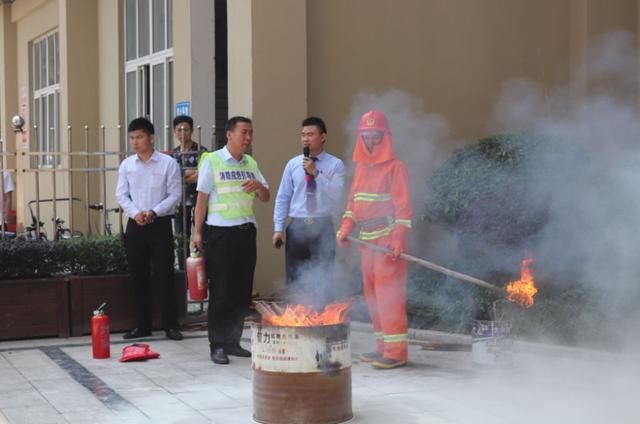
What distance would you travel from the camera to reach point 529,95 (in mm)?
12281

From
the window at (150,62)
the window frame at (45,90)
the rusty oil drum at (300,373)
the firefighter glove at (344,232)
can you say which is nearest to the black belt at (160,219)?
the firefighter glove at (344,232)

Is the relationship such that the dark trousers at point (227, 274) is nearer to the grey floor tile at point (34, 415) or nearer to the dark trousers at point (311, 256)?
the dark trousers at point (311, 256)

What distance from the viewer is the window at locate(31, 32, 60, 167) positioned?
2005 centimetres

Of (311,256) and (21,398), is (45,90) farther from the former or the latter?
(21,398)

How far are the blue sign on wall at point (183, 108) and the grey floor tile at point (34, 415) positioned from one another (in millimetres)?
6573

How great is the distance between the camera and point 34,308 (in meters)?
9.24

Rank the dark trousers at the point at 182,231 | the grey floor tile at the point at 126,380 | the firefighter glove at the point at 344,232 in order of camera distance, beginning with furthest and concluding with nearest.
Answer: the dark trousers at the point at 182,231 < the firefighter glove at the point at 344,232 < the grey floor tile at the point at 126,380

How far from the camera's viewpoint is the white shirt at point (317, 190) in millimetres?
8484

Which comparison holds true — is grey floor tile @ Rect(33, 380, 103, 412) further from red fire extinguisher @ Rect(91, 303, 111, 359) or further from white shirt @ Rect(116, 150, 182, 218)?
white shirt @ Rect(116, 150, 182, 218)

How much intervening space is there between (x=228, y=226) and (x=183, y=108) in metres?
4.95

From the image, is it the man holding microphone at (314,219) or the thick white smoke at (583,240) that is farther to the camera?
the man holding microphone at (314,219)

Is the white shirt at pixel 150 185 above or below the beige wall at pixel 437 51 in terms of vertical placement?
below

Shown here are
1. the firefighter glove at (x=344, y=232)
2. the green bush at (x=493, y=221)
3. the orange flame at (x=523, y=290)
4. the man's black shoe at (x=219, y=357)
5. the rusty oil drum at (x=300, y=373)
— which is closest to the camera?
the rusty oil drum at (x=300, y=373)

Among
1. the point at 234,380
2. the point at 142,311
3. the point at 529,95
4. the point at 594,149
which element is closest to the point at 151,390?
the point at 234,380
